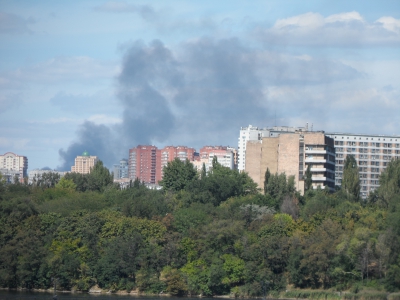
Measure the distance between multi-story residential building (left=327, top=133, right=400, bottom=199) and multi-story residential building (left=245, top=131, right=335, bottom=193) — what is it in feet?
118

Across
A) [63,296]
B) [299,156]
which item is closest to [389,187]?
[299,156]

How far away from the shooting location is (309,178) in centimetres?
10344

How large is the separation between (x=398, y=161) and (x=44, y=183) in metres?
55.8

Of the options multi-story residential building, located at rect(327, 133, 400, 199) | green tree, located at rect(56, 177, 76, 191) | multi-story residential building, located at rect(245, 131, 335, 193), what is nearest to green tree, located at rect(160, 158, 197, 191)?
multi-story residential building, located at rect(245, 131, 335, 193)

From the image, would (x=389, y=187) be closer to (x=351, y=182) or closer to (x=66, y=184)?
(x=351, y=182)

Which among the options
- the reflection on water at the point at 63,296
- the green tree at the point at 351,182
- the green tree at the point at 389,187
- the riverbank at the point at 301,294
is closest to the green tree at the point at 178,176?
the green tree at the point at 351,182

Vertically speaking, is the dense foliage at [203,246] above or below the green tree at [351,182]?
below

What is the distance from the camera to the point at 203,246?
74.2m

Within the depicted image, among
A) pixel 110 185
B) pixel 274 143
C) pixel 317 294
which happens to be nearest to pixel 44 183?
pixel 110 185

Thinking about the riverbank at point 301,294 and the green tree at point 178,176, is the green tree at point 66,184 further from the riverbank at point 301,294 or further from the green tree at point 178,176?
the riverbank at point 301,294

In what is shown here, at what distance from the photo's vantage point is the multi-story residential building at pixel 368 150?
151 m

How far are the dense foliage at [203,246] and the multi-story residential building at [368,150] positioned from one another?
2567 inches

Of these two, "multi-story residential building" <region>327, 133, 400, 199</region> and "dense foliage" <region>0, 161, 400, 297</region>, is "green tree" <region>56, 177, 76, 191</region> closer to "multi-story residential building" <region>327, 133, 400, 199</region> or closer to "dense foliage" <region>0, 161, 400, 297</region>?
"dense foliage" <region>0, 161, 400, 297</region>

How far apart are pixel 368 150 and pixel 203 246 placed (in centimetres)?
8476
